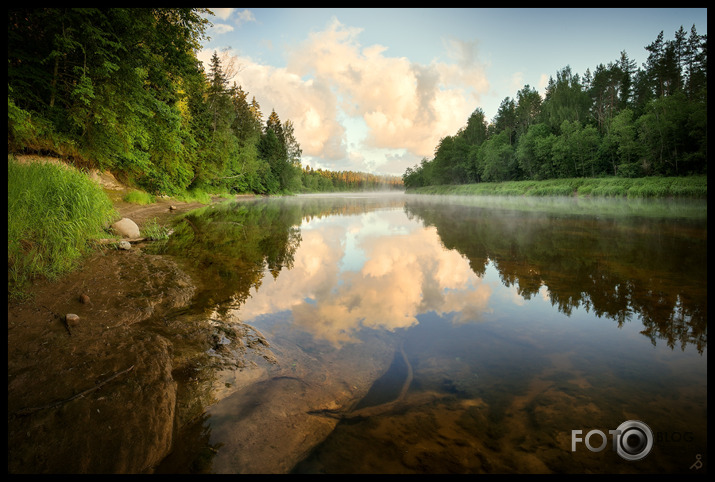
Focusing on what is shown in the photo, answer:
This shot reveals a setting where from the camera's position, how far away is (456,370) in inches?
124

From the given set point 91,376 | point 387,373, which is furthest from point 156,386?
point 387,373

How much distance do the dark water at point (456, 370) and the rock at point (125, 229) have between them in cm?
241

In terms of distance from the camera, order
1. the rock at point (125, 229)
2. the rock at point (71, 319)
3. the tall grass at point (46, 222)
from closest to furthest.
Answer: the rock at point (71, 319)
the tall grass at point (46, 222)
the rock at point (125, 229)

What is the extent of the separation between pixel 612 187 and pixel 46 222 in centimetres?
4710

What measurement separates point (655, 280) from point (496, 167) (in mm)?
62160

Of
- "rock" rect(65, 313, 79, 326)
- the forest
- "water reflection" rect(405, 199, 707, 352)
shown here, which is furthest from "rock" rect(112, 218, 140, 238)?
"water reflection" rect(405, 199, 707, 352)

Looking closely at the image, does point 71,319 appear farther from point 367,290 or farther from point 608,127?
point 608,127

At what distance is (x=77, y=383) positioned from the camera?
239 cm

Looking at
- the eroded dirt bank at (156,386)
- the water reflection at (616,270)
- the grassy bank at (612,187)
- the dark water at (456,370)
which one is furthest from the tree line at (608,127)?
the eroded dirt bank at (156,386)

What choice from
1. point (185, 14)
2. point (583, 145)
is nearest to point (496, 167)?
point (583, 145)

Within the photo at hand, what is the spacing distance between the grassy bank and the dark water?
100 ft

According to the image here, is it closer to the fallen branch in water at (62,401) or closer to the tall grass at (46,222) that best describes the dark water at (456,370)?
the fallen branch in water at (62,401)

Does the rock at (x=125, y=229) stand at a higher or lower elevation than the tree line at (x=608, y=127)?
lower

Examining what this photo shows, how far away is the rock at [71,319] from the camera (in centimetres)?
321
